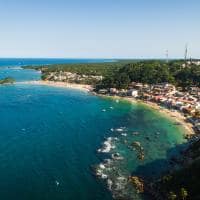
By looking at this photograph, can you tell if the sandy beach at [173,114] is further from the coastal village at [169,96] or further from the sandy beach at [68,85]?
the sandy beach at [68,85]

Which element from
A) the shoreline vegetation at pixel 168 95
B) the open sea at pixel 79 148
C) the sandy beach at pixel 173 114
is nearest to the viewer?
the shoreline vegetation at pixel 168 95

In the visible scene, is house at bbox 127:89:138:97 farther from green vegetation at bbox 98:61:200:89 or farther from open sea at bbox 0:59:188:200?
open sea at bbox 0:59:188:200

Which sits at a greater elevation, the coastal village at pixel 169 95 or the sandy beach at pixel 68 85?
the coastal village at pixel 169 95

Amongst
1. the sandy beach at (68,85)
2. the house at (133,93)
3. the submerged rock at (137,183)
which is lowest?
the sandy beach at (68,85)

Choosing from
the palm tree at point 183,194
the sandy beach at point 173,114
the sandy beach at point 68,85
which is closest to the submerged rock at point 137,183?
the palm tree at point 183,194

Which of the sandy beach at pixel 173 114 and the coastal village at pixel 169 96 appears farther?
the coastal village at pixel 169 96

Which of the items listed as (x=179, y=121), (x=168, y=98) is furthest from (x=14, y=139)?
(x=168, y=98)

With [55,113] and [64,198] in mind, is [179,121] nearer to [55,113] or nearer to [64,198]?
[55,113]

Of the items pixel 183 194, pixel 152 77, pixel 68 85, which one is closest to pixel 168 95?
pixel 152 77

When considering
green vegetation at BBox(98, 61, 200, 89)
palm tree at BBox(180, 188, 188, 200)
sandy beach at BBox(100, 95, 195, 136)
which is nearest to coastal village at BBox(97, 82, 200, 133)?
sandy beach at BBox(100, 95, 195, 136)
